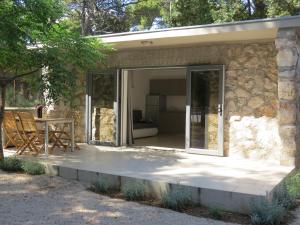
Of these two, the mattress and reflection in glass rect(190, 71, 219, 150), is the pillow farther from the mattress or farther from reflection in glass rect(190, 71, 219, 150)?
reflection in glass rect(190, 71, 219, 150)

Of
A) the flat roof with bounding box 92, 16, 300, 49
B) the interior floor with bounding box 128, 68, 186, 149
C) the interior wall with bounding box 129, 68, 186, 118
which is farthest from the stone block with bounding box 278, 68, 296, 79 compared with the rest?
the interior wall with bounding box 129, 68, 186, 118

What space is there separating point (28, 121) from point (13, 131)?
29.8 inches

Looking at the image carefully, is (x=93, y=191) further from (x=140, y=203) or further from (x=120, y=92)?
(x=120, y=92)

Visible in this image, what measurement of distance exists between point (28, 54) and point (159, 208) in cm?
376

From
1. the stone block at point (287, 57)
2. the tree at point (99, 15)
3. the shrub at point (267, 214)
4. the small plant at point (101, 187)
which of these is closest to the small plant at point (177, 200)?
the shrub at point (267, 214)

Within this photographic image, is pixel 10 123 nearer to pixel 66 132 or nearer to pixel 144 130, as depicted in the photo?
pixel 66 132

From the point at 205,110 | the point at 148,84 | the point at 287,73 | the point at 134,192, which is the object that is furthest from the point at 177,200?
the point at 148,84

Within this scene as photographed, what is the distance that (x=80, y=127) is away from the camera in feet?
33.6

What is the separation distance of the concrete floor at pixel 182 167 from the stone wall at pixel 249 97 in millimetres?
391

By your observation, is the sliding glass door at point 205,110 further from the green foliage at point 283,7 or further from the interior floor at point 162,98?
the green foliage at point 283,7

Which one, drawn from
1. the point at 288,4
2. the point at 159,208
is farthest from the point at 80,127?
the point at 288,4

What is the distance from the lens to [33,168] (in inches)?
258

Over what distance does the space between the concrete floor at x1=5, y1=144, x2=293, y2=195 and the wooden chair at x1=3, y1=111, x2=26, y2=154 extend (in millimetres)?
286

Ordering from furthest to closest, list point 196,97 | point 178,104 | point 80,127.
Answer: point 178,104 → point 80,127 → point 196,97
